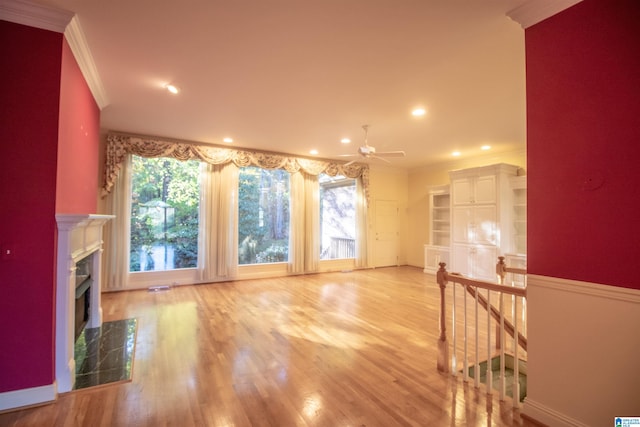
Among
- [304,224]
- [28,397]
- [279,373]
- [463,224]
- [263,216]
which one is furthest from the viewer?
[304,224]

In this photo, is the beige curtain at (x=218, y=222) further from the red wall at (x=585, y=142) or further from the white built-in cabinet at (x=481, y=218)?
the red wall at (x=585, y=142)

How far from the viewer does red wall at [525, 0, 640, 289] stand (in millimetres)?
1603

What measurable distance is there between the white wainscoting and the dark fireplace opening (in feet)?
13.2

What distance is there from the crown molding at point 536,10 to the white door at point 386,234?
626 centimetres

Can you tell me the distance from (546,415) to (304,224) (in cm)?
545

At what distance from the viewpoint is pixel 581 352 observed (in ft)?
5.79

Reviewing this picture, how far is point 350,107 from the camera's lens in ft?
12.8

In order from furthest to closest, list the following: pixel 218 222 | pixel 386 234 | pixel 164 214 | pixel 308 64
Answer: pixel 386 234 < pixel 218 222 < pixel 164 214 < pixel 308 64

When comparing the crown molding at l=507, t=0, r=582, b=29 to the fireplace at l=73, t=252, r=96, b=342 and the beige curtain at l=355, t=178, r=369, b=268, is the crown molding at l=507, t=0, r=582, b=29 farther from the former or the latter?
the beige curtain at l=355, t=178, r=369, b=268

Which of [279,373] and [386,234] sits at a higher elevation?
[386,234]

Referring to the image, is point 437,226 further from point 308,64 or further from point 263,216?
point 308,64

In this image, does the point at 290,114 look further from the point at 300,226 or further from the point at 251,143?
the point at 300,226

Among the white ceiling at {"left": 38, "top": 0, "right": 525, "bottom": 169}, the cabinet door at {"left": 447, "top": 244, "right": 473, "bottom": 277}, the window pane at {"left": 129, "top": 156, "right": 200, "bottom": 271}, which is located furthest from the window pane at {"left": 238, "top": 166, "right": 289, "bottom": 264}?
the cabinet door at {"left": 447, "top": 244, "right": 473, "bottom": 277}

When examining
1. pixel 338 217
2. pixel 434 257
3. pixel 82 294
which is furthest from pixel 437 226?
pixel 82 294
